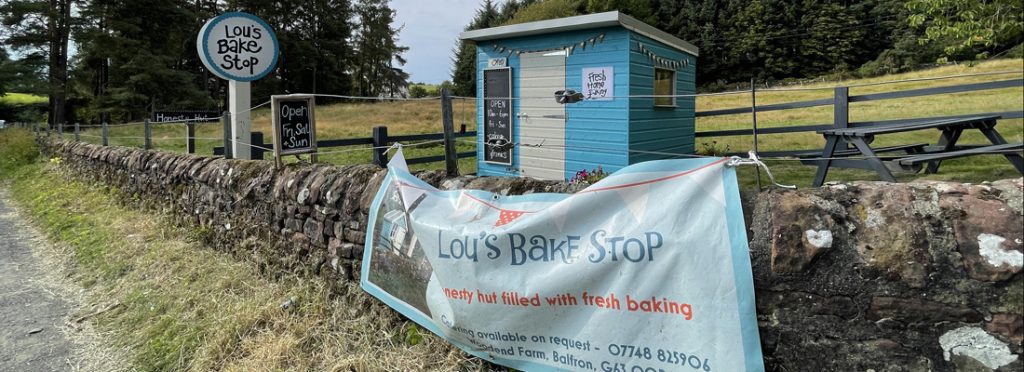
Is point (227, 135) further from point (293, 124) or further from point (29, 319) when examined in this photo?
point (29, 319)

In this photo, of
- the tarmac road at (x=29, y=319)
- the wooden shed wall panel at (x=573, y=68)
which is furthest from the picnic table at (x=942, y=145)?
the tarmac road at (x=29, y=319)

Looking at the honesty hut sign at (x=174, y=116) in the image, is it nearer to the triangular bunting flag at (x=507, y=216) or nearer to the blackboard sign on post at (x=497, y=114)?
the blackboard sign on post at (x=497, y=114)

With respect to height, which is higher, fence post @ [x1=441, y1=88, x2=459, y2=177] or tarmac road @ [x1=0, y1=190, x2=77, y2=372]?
fence post @ [x1=441, y1=88, x2=459, y2=177]

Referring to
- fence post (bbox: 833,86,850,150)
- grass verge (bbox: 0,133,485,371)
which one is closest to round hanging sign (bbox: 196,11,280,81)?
grass verge (bbox: 0,133,485,371)

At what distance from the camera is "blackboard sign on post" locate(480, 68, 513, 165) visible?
8039 mm

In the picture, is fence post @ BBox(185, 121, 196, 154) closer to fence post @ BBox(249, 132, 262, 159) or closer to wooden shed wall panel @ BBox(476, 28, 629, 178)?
fence post @ BBox(249, 132, 262, 159)

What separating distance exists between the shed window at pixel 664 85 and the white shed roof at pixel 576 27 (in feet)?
1.38

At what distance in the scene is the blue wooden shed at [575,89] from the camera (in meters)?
7.07

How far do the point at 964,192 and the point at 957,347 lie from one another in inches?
18.5

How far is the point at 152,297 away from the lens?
4152 mm

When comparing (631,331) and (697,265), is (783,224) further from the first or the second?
(631,331)

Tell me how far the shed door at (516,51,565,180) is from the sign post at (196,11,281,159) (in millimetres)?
3317

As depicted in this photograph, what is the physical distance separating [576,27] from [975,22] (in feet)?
13.2

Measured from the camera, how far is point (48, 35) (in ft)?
93.9
